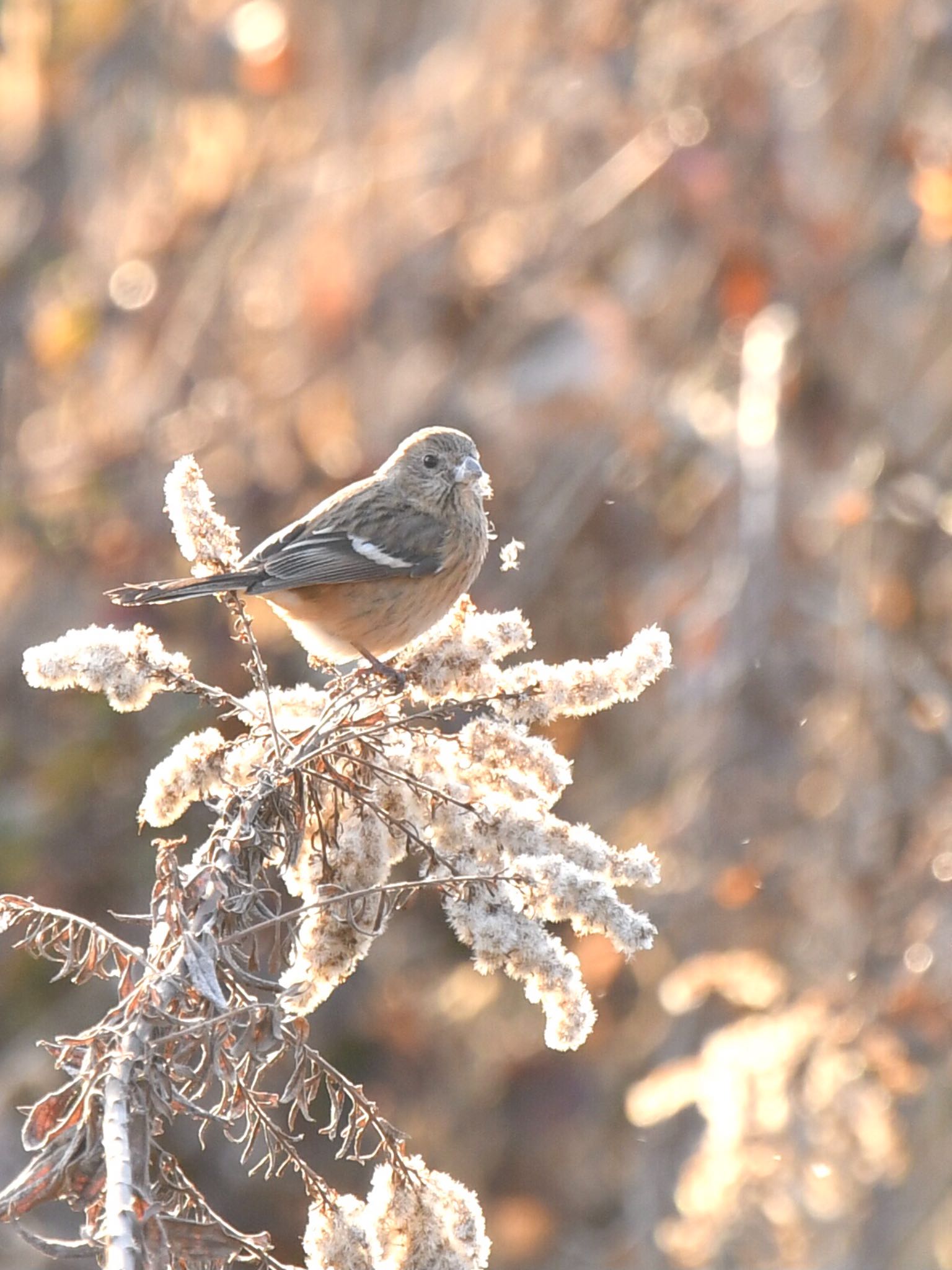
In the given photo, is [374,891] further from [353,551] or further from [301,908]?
[353,551]

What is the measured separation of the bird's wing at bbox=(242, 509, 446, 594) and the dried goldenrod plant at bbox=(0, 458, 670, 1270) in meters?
1.34

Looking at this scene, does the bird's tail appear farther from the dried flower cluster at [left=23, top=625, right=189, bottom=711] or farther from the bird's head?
the bird's head

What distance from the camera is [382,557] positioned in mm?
4180

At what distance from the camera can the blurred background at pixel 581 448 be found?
5.76m

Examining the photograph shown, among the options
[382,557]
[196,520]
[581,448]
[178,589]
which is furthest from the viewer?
[581,448]

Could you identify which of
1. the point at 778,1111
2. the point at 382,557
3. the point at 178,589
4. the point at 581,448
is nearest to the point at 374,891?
the point at 178,589

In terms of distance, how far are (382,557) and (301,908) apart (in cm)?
230

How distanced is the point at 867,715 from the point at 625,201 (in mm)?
2636

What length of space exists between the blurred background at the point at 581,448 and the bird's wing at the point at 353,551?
1.62 meters

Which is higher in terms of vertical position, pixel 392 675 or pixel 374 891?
pixel 392 675

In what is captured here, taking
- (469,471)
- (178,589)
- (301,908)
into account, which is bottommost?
(301,908)

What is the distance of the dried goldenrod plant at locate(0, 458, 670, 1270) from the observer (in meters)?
1.70

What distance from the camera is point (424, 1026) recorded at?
22.3 feet

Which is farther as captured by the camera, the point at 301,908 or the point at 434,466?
the point at 434,466
